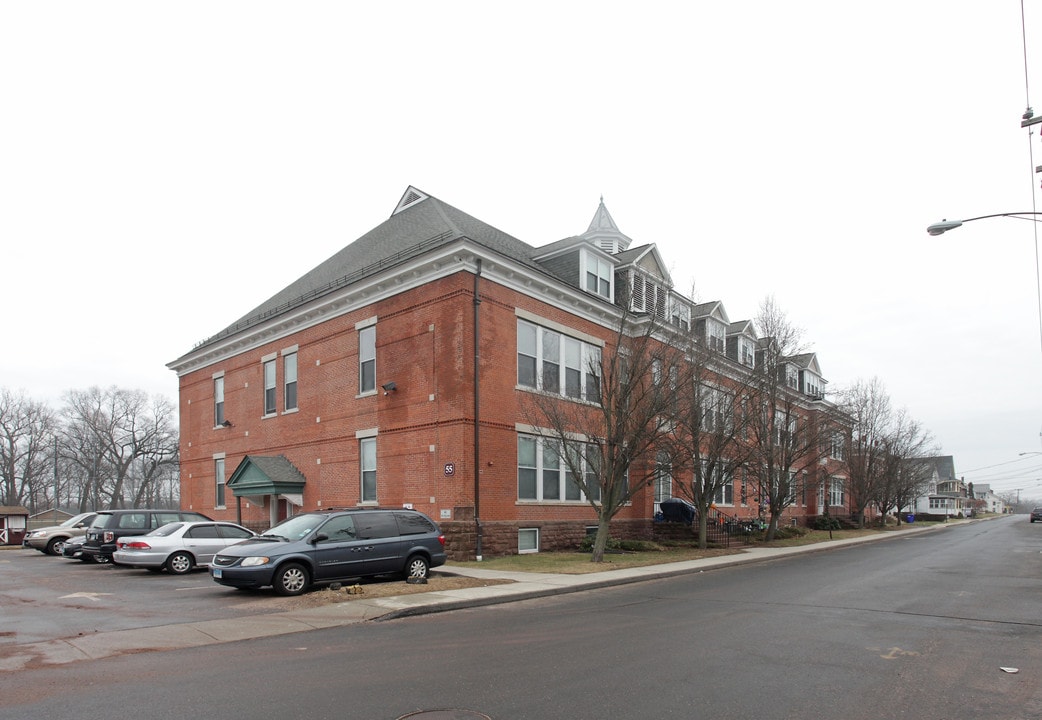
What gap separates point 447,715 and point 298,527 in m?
9.18

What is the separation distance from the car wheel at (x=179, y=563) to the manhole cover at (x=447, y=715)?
14405 millimetres

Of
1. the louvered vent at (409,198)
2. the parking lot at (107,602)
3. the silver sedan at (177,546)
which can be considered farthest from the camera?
the louvered vent at (409,198)

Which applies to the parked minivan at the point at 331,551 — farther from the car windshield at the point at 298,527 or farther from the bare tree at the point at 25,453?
the bare tree at the point at 25,453

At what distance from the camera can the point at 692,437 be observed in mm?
25234

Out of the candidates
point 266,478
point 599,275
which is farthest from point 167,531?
point 599,275

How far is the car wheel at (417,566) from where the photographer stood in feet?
49.4

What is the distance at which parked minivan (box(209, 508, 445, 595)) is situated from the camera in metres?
13.2

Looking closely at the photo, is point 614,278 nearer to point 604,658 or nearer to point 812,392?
point 604,658

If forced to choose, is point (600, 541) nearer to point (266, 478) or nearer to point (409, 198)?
point (266, 478)

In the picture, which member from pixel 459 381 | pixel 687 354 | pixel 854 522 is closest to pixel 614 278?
pixel 687 354

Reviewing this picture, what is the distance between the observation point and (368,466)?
24.1 meters

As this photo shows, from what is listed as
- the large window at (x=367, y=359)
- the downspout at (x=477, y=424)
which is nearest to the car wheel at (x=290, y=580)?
the downspout at (x=477, y=424)

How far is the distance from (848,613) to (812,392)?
43.7 meters

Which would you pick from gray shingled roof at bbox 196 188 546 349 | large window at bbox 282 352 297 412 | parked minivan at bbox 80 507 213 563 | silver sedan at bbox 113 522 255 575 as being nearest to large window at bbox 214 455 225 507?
gray shingled roof at bbox 196 188 546 349
